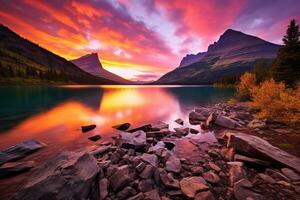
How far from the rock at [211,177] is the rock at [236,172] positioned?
0.68 meters

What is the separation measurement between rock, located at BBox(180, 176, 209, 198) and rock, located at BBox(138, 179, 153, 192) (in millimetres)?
1571

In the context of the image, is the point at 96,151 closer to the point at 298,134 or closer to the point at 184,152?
the point at 184,152

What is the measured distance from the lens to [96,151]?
37.8ft

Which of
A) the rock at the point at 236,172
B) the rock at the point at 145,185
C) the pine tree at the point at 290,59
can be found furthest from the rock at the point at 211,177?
the pine tree at the point at 290,59

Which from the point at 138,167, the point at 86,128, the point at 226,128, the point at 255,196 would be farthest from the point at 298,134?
the point at 86,128

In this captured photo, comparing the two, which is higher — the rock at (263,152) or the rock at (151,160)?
the rock at (263,152)

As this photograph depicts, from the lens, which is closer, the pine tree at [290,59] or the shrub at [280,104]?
the shrub at [280,104]

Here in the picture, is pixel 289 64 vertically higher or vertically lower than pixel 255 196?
higher

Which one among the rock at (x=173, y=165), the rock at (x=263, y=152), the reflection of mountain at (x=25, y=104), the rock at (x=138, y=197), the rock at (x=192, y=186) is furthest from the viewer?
the reflection of mountain at (x=25, y=104)

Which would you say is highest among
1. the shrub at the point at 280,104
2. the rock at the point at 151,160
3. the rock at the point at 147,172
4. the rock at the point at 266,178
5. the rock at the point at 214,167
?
the shrub at the point at 280,104

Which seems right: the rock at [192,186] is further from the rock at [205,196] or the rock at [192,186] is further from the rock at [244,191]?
the rock at [244,191]

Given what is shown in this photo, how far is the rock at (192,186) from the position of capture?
7147 millimetres

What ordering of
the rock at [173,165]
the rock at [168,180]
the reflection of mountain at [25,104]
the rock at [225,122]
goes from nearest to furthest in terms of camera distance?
the rock at [168,180], the rock at [173,165], the rock at [225,122], the reflection of mountain at [25,104]

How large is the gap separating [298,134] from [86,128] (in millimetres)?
23733
